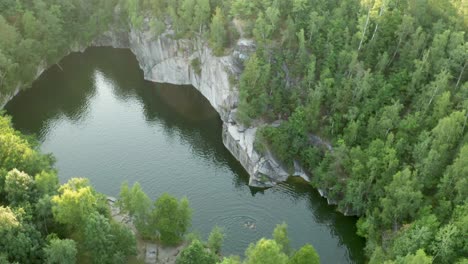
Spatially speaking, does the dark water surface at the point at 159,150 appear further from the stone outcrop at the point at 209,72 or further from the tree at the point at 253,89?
the tree at the point at 253,89

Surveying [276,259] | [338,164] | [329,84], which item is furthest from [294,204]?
[276,259]

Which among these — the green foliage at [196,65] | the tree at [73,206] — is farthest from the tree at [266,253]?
the green foliage at [196,65]

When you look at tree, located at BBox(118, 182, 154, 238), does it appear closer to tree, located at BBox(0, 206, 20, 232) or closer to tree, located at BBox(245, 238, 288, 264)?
tree, located at BBox(0, 206, 20, 232)

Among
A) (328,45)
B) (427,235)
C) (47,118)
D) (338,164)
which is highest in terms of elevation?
(328,45)

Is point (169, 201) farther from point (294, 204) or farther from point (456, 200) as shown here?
point (456, 200)

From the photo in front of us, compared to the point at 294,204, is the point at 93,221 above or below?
above

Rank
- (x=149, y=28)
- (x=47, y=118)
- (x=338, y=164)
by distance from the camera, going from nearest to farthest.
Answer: (x=338, y=164) < (x=47, y=118) < (x=149, y=28)
